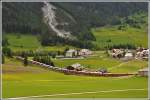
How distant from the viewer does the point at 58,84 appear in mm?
21672

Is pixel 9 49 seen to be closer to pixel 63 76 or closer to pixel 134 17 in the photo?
pixel 63 76

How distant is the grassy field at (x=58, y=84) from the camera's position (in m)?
21.5

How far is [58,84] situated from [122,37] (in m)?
1.82

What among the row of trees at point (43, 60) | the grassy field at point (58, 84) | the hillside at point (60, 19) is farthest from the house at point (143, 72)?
the row of trees at point (43, 60)

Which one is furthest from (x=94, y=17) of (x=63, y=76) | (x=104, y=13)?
(x=63, y=76)

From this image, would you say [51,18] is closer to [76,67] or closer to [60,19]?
[60,19]

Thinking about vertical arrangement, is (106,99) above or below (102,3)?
below

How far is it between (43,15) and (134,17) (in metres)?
2.09

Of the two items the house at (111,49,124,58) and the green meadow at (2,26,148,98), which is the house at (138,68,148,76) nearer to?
the green meadow at (2,26,148,98)

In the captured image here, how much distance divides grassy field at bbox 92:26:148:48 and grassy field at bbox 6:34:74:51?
0.85 m

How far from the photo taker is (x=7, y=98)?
2136cm

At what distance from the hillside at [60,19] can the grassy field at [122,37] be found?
153mm

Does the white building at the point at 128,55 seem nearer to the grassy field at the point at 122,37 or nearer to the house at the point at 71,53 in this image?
the grassy field at the point at 122,37

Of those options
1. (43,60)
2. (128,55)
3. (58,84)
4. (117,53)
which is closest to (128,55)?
(128,55)
